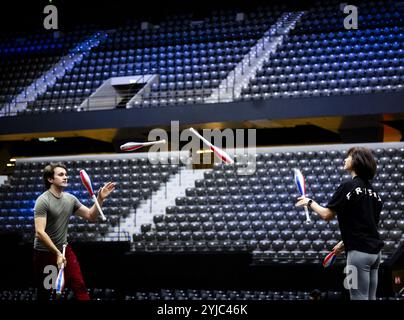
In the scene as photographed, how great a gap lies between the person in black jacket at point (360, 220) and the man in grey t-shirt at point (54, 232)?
7.56ft

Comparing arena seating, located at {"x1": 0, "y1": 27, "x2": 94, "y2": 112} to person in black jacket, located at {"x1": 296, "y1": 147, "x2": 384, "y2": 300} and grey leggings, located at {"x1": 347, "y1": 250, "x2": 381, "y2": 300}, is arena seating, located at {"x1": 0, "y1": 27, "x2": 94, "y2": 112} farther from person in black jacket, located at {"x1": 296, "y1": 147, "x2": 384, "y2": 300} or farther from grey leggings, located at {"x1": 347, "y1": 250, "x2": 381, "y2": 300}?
grey leggings, located at {"x1": 347, "y1": 250, "x2": 381, "y2": 300}

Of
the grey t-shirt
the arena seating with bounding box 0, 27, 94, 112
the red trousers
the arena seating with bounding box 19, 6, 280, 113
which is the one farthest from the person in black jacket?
the arena seating with bounding box 0, 27, 94, 112

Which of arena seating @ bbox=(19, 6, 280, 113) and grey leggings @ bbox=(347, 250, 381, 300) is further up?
arena seating @ bbox=(19, 6, 280, 113)

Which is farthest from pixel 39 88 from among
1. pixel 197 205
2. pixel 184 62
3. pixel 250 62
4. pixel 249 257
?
Result: pixel 249 257

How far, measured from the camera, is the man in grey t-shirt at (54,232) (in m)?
6.34

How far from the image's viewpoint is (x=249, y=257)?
14148mm

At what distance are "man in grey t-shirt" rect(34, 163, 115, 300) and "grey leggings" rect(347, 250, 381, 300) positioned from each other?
244 centimetres

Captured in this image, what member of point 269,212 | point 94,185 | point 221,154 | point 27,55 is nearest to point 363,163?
point 221,154

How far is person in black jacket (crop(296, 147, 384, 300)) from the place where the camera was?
533 cm

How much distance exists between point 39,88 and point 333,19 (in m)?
9.73

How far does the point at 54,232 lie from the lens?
652 cm

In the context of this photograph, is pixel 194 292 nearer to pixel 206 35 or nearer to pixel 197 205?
pixel 197 205

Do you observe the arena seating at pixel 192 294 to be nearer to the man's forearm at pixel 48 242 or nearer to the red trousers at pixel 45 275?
the red trousers at pixel 45 275

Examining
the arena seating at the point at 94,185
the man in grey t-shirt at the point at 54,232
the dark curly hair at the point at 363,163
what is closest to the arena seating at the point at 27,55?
the arena seating at the point at 94,185
